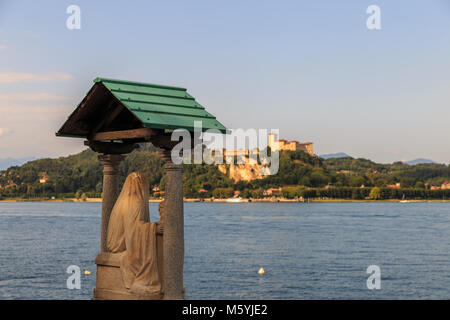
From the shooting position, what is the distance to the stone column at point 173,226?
9352 mm

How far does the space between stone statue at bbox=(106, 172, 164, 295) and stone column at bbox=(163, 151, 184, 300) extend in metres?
0.43

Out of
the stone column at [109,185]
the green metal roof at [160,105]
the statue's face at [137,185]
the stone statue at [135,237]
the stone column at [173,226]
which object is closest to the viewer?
the green metal roof at [160,105]

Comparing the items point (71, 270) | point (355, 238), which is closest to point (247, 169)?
point (355, 238)

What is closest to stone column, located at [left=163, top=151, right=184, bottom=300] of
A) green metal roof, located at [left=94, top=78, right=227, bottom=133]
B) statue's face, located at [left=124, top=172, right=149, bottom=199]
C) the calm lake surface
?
green metal roof, located at [left=94, top=78, right=227, bottom=133]

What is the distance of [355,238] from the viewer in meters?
82.0

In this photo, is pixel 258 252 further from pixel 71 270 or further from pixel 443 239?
pixel 443 239

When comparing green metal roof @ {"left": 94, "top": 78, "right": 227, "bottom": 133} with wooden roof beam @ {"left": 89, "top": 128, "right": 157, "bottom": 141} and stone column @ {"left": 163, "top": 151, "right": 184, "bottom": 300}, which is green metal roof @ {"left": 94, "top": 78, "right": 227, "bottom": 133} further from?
stone column @ {"left": 163, "top": 151, "right": 184, "bottom": 300}

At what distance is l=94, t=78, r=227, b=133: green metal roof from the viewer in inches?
363

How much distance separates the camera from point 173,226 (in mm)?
9352

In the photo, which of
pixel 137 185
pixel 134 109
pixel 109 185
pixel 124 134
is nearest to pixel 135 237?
pixel 137 185

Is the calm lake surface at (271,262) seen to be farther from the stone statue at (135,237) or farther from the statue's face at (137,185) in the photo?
the statue's face at (137,185)

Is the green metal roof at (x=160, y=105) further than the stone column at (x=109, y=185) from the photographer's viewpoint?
No

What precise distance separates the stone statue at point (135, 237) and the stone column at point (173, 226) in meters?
0.43

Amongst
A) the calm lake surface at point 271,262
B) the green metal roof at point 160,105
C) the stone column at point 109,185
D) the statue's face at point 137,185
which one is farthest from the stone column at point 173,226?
the calm lake surface at point 271,262
